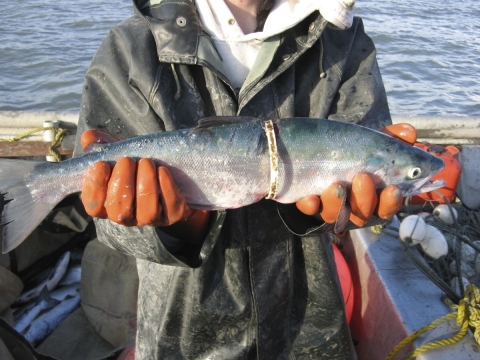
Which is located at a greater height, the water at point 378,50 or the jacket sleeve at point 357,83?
the jacket sleeve at point 357,83

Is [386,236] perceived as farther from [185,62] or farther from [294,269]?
[185,62]

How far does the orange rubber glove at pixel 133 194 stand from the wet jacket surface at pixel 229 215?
0.17m

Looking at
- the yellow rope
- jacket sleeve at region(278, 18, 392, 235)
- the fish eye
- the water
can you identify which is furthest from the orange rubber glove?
the water

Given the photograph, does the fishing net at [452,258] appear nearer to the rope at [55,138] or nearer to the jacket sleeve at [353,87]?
the jacket sleeve at [353,87]

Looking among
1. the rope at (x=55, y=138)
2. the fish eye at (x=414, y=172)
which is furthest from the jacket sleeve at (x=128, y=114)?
the rope at (x=55, y=138)

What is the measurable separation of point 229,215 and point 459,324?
1505mm

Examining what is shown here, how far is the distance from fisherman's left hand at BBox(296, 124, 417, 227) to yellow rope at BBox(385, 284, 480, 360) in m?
0.91

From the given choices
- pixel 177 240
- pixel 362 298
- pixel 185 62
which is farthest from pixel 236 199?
pixel 362 298

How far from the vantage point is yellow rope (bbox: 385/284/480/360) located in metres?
2.57

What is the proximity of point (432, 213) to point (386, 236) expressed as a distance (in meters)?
0.90

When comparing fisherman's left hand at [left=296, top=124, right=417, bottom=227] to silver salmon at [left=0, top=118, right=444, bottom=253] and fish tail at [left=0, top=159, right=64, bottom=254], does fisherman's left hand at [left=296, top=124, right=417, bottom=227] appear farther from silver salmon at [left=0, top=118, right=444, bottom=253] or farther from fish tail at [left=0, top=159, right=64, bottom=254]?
fish tail at [left=0, top=159, right=64, bottom=254]

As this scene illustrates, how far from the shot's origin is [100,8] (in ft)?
47.9

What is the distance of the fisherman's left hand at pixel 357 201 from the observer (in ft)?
6.74

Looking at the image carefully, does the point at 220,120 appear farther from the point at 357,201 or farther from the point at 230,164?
the point at 357,201
